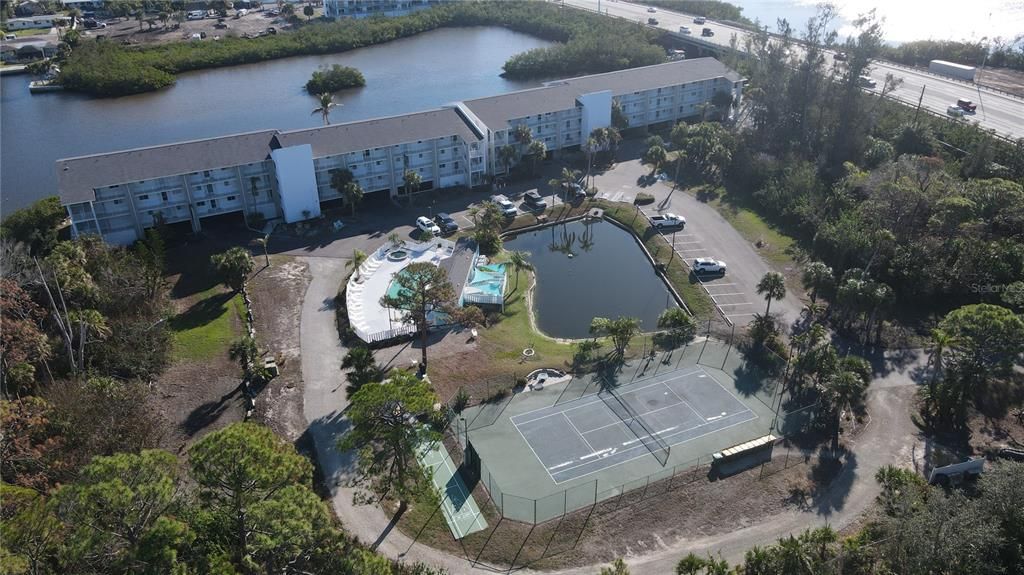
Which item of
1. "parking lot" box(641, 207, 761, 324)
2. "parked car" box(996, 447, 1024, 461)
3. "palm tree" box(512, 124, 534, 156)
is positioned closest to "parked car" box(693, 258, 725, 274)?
"parking lot" box(641, 207, 761, 324)

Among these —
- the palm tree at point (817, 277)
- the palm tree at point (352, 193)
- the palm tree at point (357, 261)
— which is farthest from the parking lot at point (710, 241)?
the palm tree at point (357, 261)

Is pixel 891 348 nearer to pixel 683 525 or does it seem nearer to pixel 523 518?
pixel 683 525

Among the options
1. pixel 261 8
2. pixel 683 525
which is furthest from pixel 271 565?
pixel 261 8

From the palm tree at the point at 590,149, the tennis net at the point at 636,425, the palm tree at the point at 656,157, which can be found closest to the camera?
the tennis net at the point at 636,425

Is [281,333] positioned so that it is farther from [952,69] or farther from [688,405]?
[952,69]

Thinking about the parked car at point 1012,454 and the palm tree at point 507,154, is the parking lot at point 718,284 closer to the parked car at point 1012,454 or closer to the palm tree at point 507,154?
the parked car at point 1012,454

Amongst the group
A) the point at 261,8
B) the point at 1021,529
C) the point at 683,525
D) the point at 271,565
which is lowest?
the point at 683,525

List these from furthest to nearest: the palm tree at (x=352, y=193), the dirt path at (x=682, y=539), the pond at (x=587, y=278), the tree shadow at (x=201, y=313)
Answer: the palm tree at (x=352, y=193) < the pond at (x=587, y=278) < the tree shadow at (x=201, y=313) < the dirt path at (x=682, y=539)
